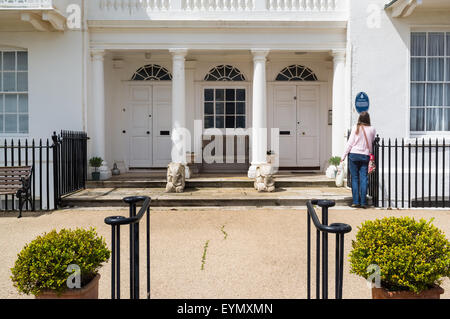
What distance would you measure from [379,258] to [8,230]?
6.01m

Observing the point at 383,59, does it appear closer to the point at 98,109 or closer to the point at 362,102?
the point at 362,102

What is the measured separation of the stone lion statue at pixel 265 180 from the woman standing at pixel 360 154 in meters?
1.87

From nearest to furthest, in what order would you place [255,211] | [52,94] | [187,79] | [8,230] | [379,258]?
[379,258] < [8,230] < [255,211] < [52,94] < [187,79]

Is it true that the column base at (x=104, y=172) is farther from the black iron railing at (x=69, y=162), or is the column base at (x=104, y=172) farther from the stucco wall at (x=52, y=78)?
the stucco wall at (x=52, y=78)

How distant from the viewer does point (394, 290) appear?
9.98ft

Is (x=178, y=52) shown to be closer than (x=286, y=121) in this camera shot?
Yes

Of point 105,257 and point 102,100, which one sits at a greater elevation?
point 102,100

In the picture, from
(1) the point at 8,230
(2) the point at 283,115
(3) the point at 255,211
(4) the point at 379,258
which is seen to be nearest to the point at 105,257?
(4) the point at 379,258

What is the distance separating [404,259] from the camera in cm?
296

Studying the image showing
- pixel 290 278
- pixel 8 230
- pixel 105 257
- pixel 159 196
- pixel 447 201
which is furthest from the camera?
pixel 447 201

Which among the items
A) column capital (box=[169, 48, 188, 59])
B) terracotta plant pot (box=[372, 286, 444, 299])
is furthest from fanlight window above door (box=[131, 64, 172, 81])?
terracotta plant pot (box=[372, 286, 444, 299])

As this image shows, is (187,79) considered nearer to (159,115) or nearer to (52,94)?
(159,115)

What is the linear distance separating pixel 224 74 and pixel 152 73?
221 centimetres

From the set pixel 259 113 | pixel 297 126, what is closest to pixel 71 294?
pixel 259 113
